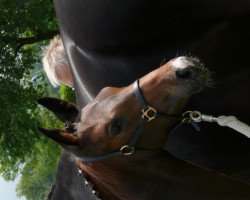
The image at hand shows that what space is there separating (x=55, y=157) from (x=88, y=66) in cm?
1482

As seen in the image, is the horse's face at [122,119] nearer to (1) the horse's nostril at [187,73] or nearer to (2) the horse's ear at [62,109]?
(1) the horse's nostril at [187,73]

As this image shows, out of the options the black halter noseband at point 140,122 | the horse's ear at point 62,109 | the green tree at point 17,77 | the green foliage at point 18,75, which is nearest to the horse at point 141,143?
the black halter noseband at point 140,122

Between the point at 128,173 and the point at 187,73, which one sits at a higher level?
the point at 187,73

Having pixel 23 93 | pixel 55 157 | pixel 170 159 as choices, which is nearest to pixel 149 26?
pixel 170 159

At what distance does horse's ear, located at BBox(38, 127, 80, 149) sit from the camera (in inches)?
90.2

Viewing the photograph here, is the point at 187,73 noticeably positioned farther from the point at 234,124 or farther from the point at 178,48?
the point at 178,48

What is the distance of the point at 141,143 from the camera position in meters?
2.43

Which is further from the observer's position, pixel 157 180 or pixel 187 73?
pixel 157 180

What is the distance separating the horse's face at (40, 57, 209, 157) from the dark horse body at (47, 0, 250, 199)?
0.33 meters

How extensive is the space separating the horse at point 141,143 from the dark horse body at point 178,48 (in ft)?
1.01

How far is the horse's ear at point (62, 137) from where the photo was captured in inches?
90.2

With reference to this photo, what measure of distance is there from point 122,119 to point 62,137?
28 centimetres

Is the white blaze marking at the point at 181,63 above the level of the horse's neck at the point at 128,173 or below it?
above

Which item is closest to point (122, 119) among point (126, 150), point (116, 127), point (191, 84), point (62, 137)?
point (116, 127)
